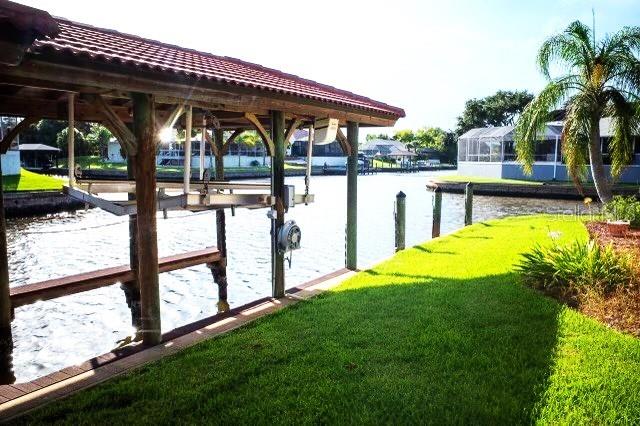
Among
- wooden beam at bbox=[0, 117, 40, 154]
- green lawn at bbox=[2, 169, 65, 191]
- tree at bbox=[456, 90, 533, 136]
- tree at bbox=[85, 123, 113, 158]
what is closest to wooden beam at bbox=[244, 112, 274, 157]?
wooden beam at bbox=[0, 117, 40, 154]

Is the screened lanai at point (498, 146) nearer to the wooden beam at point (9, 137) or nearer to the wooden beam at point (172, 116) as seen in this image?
the wooden beam at point (172, 116)

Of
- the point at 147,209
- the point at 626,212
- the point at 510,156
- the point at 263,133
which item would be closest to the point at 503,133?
the point at 510,156

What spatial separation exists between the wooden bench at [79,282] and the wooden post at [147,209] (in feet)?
5.86

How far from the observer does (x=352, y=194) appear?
31.2 feet

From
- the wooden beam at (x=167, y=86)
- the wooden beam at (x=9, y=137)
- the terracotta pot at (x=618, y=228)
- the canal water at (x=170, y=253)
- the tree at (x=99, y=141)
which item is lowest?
the canal water at (x=170, y=253)

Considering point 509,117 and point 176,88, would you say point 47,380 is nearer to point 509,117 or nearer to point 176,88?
point 176,88

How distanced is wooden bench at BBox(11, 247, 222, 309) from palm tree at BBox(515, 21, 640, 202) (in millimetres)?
10854

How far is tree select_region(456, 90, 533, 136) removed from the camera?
72.4 m

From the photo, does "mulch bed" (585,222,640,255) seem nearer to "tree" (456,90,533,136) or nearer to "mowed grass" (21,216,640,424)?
"mowed grass" (21,216,640,424)

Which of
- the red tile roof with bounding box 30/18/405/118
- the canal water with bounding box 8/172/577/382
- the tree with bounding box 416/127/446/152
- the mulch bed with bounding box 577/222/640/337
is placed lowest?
the canal water with bounding box 8/172/577/382

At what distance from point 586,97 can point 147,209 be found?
541 inches

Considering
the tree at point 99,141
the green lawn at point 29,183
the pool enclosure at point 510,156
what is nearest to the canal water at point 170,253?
the green lawn at point 29,183

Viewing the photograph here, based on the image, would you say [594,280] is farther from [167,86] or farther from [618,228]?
[167,86]

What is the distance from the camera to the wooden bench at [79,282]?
6324 millimetres
